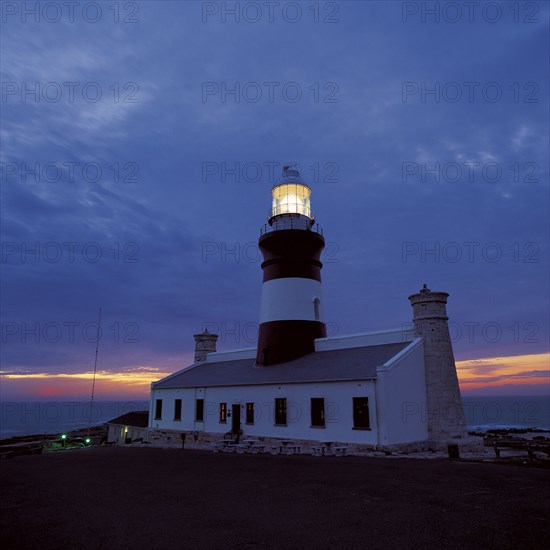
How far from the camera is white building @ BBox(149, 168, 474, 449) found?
19625mm

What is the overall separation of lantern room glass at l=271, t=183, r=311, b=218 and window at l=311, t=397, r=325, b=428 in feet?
41.9

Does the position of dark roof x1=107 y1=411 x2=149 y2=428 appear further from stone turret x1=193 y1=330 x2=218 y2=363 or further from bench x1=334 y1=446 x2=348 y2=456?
bench x1=334 y1=446 x2=348 y2=456

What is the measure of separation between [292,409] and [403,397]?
606cm

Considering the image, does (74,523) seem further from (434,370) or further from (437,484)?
(434,370)

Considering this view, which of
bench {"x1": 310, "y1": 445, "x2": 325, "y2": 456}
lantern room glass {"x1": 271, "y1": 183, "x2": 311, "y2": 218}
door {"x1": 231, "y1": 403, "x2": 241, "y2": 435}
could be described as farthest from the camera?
lantern room glass {"x1": 271, "y1": 183, "x2": 311, "y2": 218}

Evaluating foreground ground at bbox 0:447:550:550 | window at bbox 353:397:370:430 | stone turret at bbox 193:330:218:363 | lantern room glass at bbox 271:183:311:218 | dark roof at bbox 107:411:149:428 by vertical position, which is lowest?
foreground ground at bbox 0:447:550:550

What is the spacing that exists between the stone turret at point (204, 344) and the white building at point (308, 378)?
2420 mm

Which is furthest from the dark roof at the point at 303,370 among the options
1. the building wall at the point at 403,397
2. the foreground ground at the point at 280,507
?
the foreground ground at the point at 280,507

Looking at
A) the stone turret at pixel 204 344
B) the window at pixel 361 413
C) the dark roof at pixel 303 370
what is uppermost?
the stone turret at pixel 204 344

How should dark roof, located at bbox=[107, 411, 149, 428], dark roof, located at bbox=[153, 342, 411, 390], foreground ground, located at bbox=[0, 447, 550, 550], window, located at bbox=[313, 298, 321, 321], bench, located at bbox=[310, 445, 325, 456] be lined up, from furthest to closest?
dark roof, located at bbox=[107, 411, 149, 428] < window, located at bbox=[313, 298, 321, 321] < dark roof, located at bbox=[153, 342, 411, 390] < bench, located at bbox=[310, 445, 325, 456] < foreground ground, located at bbox=[0, 447, 550, 550]

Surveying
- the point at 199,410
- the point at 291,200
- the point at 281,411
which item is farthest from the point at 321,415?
the point at 291,200

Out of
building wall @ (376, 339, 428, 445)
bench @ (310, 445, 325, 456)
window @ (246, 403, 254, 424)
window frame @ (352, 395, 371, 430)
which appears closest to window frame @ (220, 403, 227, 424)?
window @ (246, 403, 254, 424)

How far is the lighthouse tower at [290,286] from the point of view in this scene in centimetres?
2702

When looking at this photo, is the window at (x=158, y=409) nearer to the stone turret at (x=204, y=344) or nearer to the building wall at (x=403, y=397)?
the stone turret at (x=204, y=344)
